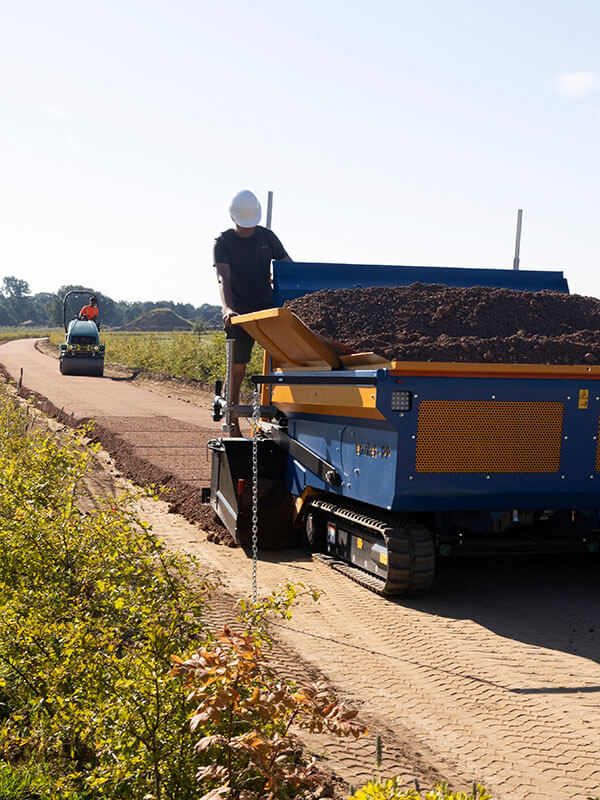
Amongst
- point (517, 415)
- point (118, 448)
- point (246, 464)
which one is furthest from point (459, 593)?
point (118, 448)

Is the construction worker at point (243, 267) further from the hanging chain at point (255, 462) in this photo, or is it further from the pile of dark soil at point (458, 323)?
the pile of dark soil at point (458, 323)

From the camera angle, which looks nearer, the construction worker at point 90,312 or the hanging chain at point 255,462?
the hanging chain at point 255,462

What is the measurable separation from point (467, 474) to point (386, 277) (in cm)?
317

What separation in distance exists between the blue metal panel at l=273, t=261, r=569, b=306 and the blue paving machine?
1205mm

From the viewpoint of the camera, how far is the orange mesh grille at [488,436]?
5688 millimetres

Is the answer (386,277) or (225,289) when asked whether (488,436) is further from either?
(225,289)

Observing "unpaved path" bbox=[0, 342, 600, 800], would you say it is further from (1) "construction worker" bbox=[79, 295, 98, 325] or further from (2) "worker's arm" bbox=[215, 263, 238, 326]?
(1) "construction worker" bbox=[79, 295, 98, 325]

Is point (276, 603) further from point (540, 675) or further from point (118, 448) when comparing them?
point (118, 448)

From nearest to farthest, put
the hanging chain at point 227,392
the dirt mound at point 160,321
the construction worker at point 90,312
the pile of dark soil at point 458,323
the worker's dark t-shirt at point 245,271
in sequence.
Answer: the pile of dark soil at point 458,323 → the hanging chain at point 227,392 → the worker's dark t-shirt at point 245,271 → the construction worker at point 90,312 → the dirt mound at point 160,321

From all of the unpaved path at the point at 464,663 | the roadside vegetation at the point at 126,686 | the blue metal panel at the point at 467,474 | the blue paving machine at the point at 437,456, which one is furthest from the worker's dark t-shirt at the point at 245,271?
the roadside vegetation at the point at 126,686

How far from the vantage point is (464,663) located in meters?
4.90

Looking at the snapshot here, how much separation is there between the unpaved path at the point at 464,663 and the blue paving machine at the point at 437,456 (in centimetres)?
35

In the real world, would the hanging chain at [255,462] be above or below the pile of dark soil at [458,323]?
below

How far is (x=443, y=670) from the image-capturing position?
4801 millimetres
